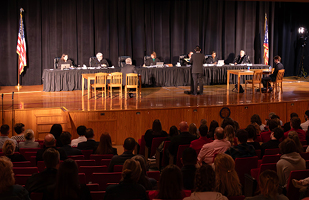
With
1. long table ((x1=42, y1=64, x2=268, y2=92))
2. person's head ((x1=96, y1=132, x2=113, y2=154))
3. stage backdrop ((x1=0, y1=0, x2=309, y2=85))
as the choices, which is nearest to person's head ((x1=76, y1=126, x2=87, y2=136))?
person's head ((x1=96, y1=132, x2=113, y2=154))

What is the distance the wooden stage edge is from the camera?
851 cm

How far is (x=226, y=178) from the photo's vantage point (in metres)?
3.46

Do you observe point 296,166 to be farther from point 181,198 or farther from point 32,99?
point 32,99

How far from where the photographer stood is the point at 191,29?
15.5 metres

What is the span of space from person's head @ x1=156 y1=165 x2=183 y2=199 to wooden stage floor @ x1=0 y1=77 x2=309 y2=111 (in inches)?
223

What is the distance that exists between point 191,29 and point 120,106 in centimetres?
726

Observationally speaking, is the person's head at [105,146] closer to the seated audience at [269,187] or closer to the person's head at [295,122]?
the seated audience at [269,187]

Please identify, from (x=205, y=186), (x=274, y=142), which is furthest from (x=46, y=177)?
(x=274, y=142)

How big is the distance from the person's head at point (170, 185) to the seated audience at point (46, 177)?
1074 millimetres

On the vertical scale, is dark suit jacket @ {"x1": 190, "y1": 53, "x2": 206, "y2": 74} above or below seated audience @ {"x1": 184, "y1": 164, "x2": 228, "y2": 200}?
above

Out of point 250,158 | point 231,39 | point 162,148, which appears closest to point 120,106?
point 162,148

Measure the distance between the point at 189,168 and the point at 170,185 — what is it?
894mm

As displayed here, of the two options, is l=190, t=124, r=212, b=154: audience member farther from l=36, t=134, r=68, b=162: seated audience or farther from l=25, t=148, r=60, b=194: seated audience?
l=25, t=148, r=60, b=194: seated audience

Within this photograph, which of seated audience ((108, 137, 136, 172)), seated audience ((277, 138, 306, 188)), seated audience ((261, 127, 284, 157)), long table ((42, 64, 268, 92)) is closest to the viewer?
seated audience ((277, 138, 306, 188))
